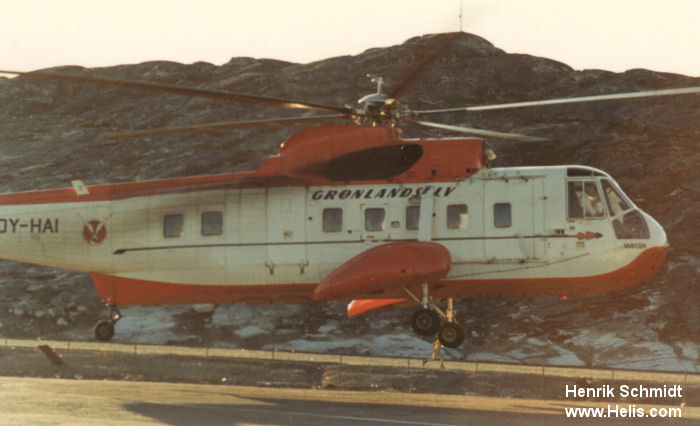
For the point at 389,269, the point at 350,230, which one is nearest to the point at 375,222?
the point at 350,230

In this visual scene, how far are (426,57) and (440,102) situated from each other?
49.5 metres

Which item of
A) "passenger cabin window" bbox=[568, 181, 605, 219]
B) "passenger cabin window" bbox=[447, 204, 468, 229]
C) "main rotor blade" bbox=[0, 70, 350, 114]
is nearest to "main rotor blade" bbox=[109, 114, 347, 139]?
"main rotor blade" bbox=[0, 70, 350, 114]

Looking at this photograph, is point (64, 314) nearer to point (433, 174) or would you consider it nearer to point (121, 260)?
point (121, 260)

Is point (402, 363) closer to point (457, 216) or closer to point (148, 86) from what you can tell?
point (457, 216)

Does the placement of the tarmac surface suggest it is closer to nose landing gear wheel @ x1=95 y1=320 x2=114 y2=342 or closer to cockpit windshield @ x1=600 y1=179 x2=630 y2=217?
nose landing gear wheel @ x1=95 y1=320 x2=114 y2=342

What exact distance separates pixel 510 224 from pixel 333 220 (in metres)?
4.08

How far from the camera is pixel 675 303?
3959 centimetres

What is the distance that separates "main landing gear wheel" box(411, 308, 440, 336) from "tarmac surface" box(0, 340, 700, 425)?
1.71 meters

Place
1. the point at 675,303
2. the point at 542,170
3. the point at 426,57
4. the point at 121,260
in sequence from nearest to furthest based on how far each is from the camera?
the point at 426,57
the point at 542,170
the point at 121,260
the point at 675,303

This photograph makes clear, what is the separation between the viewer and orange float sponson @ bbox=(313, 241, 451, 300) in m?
21.1

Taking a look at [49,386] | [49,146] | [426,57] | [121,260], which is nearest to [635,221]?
[426,57]

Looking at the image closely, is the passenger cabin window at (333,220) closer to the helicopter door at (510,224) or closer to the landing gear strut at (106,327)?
the helicopter door at (510,224)

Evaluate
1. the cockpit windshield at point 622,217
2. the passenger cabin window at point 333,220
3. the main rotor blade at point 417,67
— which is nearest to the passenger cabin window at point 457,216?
the passenger cabin window at point 333,220

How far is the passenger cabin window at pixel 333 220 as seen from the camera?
22.3m
